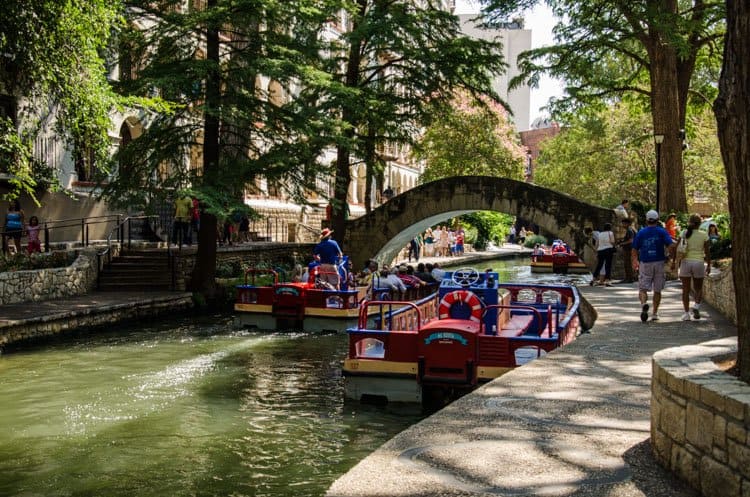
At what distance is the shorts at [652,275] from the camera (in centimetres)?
1395

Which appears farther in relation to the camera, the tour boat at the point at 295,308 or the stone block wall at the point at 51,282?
the tour boat at the point at 295,308

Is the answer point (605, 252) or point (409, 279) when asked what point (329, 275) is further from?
point (605, 252)

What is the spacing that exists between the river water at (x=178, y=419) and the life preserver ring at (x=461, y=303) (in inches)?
70.6

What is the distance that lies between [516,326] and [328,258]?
6048 mm

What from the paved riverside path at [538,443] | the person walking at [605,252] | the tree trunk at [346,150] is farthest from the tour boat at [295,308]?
the paved riverside path at [538,443]

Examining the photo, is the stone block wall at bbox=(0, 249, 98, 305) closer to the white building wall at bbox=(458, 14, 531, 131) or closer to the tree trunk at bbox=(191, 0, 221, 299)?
the tree trunk at bbox=(191, 0, 221, 299)

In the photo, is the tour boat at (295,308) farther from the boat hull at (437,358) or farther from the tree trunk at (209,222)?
→ the boat hull at (437,358)

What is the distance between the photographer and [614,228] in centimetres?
2798

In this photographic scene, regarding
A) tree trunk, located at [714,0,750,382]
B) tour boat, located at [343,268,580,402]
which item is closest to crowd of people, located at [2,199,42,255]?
tour boat, located at [343,268,580,402]

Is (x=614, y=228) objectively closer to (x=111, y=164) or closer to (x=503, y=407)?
(x=111, y=164)

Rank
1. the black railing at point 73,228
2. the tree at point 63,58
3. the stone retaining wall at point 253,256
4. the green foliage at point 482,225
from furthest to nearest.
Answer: the green foliage at point 482,225, the black railing at point 73,228, the stone retaining wall at point 253,256, the tree at point 63,58

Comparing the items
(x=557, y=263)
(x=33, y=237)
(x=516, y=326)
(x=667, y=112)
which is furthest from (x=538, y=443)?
(x=557, y=263)

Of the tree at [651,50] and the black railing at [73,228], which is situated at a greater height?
the tree at [651,50]

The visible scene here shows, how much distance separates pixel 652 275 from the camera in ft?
46.0
